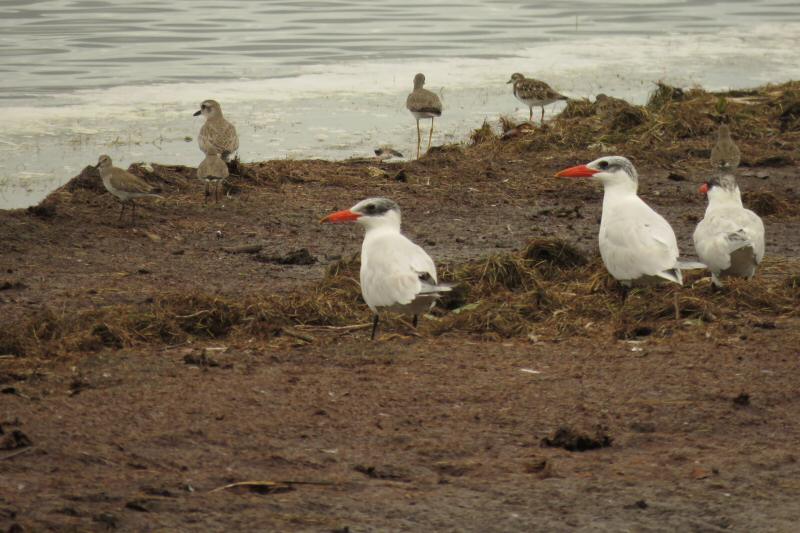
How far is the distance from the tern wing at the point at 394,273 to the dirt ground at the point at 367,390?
0.36 metres

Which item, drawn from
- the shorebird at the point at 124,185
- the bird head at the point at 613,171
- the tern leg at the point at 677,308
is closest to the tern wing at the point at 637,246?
the tern leg at the point at 677,308

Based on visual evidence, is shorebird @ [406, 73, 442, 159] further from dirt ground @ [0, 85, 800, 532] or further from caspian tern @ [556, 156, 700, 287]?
caspian tern @ [556, 156, 700, 287]

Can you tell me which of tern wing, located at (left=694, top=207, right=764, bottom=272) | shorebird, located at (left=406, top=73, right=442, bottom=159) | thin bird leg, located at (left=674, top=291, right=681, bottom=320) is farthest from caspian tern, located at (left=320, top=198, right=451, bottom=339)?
shorebird, located at (left=406, top=73, right=442, bottom=159)

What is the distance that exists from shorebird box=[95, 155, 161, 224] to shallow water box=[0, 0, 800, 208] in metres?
1.60

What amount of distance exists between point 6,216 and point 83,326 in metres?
3.80

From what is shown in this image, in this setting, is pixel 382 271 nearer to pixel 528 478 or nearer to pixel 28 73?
pixel 528 478

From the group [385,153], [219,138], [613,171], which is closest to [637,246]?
[613,171]

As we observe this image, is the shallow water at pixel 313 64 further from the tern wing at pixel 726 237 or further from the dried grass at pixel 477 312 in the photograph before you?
the tern wing at pixel 726 237

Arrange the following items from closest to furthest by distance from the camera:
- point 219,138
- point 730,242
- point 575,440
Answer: point 575,440
point 730,242
point 219,138

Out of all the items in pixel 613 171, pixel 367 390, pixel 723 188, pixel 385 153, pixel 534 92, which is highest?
pixel 613 171

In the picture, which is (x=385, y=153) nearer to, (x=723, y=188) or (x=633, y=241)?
(x=723, y=188)

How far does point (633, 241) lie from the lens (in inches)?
355

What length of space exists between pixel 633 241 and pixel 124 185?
526cm

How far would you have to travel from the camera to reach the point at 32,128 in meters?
17.0
